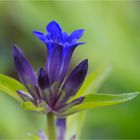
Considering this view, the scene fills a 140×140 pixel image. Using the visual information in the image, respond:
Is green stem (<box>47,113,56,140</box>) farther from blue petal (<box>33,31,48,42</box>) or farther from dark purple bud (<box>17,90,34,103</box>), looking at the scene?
blue petal (<box>33,31,48,42</box>)

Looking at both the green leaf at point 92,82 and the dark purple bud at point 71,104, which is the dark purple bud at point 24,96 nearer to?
the dark purple bud at point 71,104

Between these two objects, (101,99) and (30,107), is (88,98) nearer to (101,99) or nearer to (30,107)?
(101,99)

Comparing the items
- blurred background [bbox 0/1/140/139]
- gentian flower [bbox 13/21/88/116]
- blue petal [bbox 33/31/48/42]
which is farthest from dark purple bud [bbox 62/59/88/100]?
blurred background [bbox 0/1/140/139]

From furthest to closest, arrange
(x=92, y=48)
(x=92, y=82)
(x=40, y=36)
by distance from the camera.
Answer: (x=92, y=48) < (x=92, y=82) < (x=40, y=36)

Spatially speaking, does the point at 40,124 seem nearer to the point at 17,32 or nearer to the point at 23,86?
the point at 17,32

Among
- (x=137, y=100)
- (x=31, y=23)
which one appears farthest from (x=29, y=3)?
(x=137, y=100)

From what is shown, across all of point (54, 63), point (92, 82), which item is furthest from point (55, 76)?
point (92, 82)

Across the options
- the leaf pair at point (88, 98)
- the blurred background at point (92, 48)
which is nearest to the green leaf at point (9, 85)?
the leaf pair at point (88, 98)
